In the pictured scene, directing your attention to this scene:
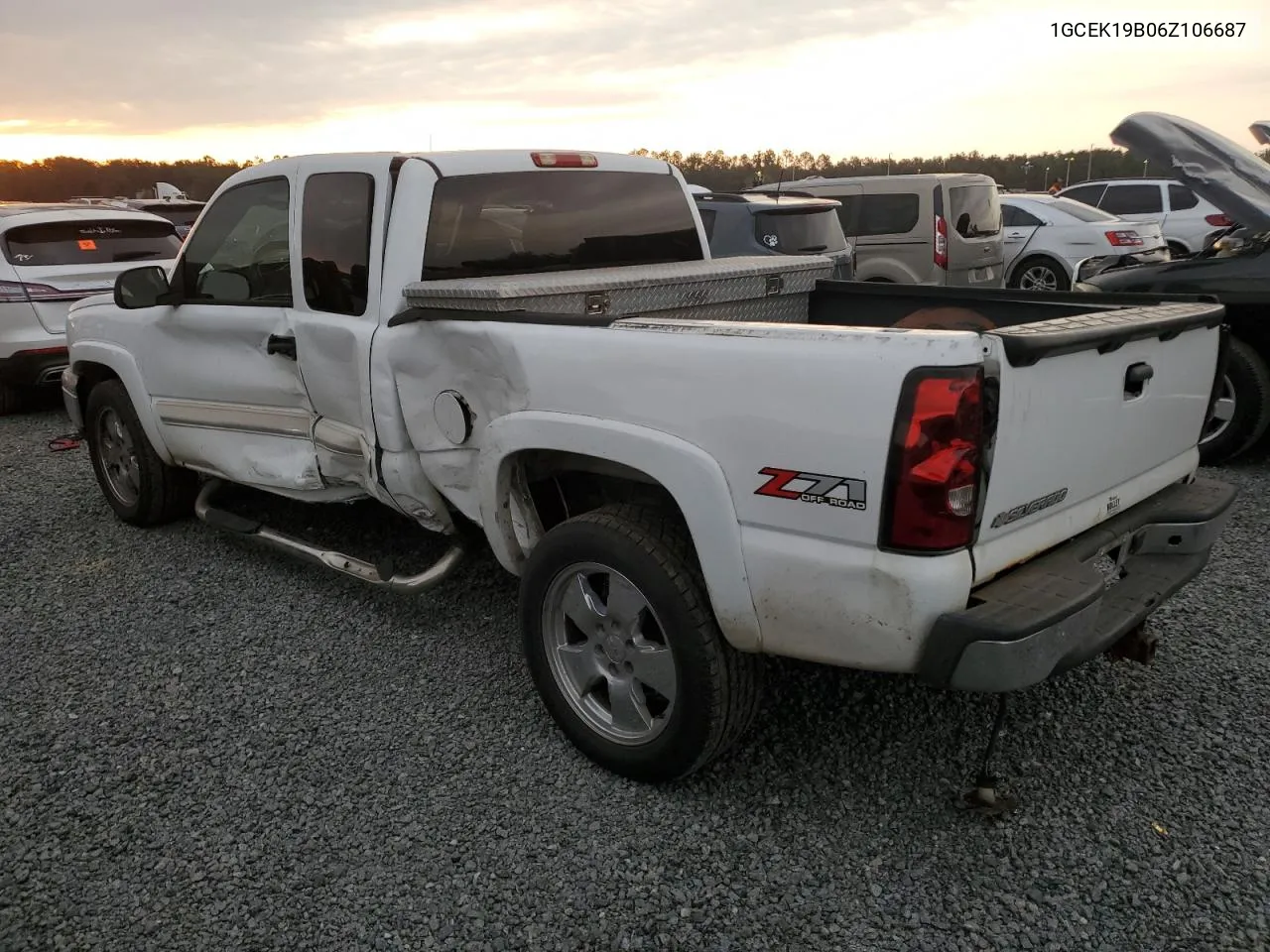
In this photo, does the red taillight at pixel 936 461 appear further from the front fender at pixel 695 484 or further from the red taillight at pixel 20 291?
the red taillight at pixel 20 291

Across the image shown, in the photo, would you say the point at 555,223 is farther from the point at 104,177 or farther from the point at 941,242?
the point at 104,177

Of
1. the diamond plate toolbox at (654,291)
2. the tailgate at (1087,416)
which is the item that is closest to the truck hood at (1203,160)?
the diamond plate toolbox at (654,291)

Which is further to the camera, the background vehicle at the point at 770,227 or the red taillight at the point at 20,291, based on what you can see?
the background vehicle at the point at 770,227

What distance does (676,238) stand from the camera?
4.32 meters

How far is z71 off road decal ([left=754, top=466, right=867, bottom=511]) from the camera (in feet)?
7.18

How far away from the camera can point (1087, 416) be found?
2453 mm

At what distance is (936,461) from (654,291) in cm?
167

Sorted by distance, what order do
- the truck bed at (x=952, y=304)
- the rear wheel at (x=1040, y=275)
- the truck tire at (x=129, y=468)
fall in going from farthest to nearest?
1. the rear wheel at (x=1040, y=275)
2. the truck tire at (x=129, y=468)
3. the truck bed at (x=952, y=304)

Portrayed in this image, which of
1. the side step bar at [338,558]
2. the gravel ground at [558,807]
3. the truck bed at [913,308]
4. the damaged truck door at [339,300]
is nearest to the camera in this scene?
the gravel ground at [558,807]

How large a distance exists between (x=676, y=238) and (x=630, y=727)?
7.75 ft

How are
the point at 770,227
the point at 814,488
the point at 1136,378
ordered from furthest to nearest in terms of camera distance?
the point at 770,227 → the point at 1136,378 → the point at 814,488

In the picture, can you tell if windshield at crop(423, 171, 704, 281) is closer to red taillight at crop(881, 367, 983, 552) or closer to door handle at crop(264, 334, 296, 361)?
door handle at crop(264, 334, 296, 361)

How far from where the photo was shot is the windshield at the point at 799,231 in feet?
27.5

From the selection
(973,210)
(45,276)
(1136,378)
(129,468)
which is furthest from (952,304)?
(45,276)
